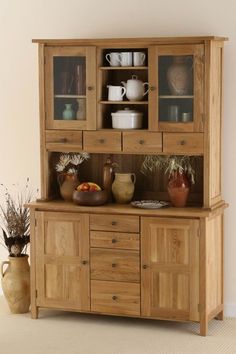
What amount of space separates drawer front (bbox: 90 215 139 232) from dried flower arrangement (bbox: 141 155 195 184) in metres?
0.42

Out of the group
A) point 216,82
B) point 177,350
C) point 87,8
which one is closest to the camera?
point 177,350

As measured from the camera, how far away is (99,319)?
19.4 ft

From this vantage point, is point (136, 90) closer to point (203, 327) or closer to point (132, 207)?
point (132, 207)

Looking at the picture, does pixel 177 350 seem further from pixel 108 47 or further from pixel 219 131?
pixel 108 47

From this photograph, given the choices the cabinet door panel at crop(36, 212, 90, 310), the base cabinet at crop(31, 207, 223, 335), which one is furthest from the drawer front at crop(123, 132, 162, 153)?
the cabinet door panel at crop(36, 212, 90, 310)

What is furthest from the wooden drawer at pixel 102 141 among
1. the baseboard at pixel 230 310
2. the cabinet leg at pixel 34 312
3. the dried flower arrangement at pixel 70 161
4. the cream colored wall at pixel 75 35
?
the baseboard at pixel 230 310

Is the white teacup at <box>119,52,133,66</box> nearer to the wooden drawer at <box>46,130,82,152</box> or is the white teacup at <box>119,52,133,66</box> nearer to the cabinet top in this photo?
the cabinet top

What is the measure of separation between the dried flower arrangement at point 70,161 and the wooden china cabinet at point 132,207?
74 millimetres

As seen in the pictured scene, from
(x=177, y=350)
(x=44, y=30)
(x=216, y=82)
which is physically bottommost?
(x=177, y=350)

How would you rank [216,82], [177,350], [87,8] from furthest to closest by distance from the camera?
[87,8]
[216,82]
[177,350]

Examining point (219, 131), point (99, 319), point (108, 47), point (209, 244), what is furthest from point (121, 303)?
point (108, 47)

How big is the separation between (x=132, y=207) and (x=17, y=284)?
0.96 metres

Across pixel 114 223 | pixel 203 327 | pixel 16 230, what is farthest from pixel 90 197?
Result: pixel 203 327

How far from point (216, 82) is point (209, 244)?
1.01 metres
